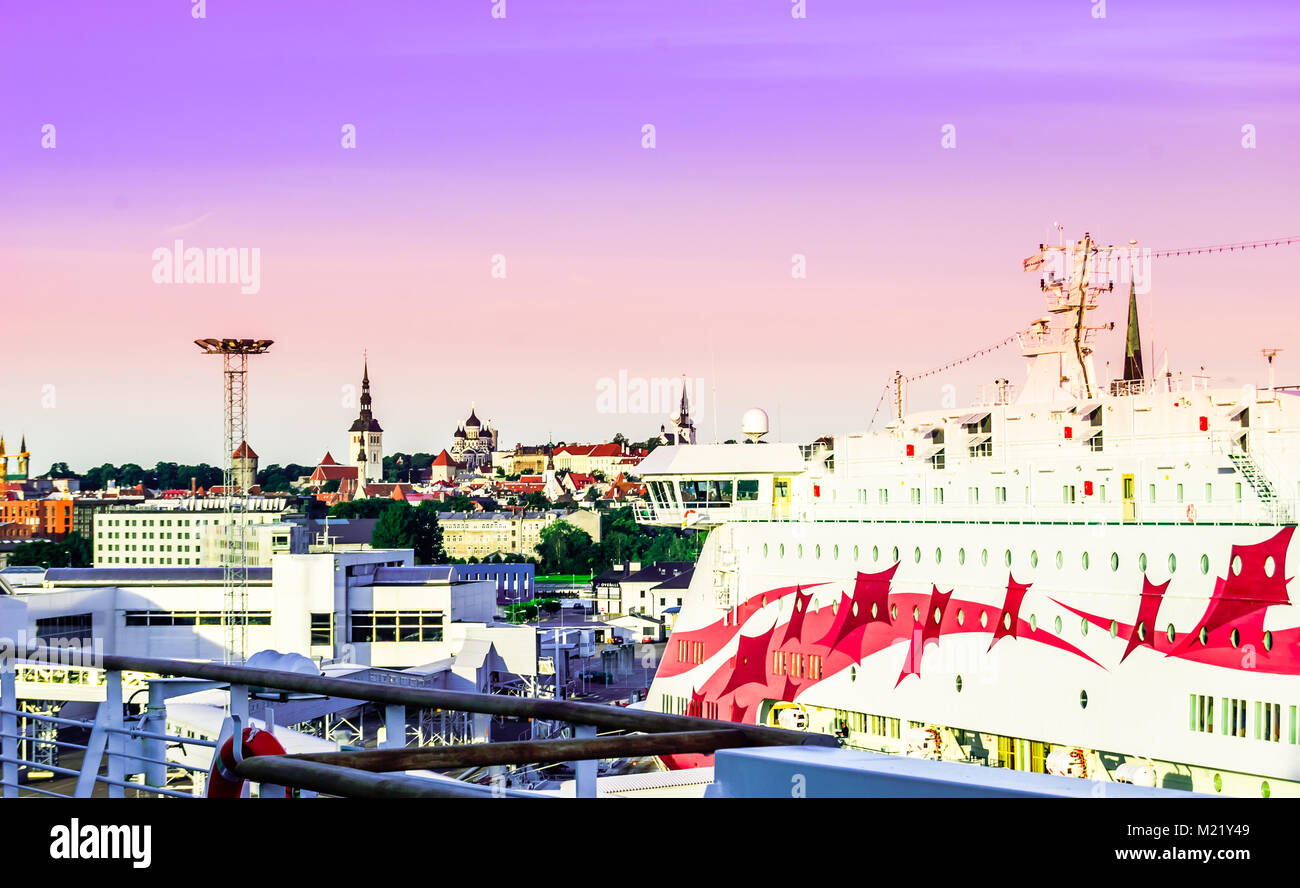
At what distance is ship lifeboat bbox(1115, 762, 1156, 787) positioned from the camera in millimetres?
24708

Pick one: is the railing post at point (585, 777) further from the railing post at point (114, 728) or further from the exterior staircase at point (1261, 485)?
the exterior staircase at point (1261, 485)

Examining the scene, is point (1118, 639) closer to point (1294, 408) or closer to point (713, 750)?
point (1294, 408)

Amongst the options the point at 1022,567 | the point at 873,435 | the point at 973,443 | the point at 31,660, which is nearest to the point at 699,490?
the point at 873,435

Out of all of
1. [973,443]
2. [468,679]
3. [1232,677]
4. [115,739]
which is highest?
[973,443]

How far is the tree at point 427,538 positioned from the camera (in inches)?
5768

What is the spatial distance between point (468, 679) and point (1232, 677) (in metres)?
31.1

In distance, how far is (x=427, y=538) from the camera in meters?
148

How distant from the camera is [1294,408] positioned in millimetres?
28984

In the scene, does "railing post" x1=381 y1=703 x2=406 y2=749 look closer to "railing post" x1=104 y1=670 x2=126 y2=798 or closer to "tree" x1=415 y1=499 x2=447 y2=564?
"railing post" x1=104 y1=670 x2=126 y2=798

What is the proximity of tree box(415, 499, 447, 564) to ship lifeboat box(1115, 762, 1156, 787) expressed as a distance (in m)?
122

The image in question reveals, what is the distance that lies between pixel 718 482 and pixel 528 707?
115 feet

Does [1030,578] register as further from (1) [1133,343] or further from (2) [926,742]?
(1) [1133,343]

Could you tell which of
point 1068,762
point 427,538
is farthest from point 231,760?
point 427,538

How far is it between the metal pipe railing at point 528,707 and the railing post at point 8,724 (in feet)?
6.23
